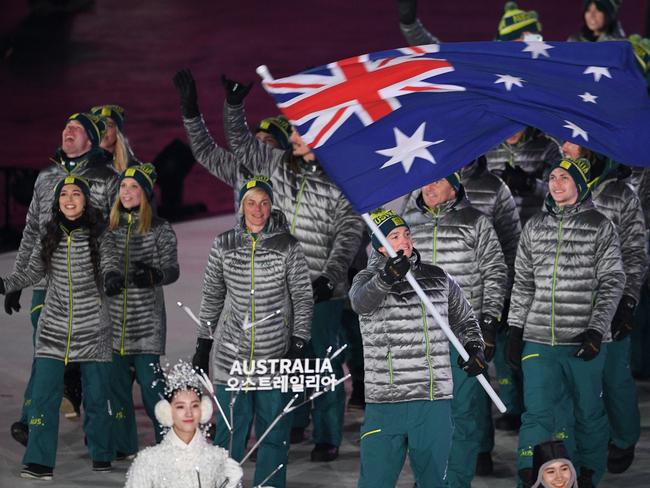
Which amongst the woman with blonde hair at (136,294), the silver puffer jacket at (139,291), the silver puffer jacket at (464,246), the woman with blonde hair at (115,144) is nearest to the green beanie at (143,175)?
the woman with blonde hair at (136,294)

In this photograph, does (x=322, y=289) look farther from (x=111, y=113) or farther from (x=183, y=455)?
(x=183, y=455)

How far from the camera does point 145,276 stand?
477 inches

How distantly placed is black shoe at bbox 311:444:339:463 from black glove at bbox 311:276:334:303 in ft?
2.90

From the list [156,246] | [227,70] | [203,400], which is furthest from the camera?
[227,70]

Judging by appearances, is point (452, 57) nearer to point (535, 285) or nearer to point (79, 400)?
point (535, 285)

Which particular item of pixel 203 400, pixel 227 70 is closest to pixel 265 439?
pixel 203 400

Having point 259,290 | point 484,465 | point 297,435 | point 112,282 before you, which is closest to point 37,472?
point 112,282

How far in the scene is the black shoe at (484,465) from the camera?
1203 cm

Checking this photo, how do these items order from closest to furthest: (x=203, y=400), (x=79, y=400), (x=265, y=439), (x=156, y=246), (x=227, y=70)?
(x=203, y=400) < (x=265, y=439) < (x=156, y=246) < (x=79, y=400) < (x=227, y=70)

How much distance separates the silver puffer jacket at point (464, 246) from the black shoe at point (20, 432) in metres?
2.65

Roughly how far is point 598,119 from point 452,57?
31.3 inches

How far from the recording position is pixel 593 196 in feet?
40.7

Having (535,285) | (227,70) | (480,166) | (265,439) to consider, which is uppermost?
(227,70)

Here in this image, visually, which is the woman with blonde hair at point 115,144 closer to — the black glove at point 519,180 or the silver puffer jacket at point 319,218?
the silver puffer jacket at point 319,218
